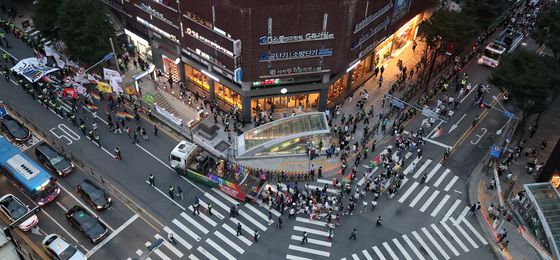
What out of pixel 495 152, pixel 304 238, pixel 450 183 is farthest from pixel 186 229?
pixel 495 152

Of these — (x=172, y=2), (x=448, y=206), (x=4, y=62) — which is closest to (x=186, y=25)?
(x=172, y=2)

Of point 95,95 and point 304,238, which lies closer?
point 304,238

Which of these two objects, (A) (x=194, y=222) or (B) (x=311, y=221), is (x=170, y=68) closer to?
(A) (x=194, y=222)

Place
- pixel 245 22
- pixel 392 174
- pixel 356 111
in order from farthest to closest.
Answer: pixel 356 111 < pixel 392 174 < pixel 245 22

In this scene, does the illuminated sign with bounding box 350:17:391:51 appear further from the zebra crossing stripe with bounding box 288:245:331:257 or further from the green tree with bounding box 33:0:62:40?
the green tree with bounding box 33:0:62:40

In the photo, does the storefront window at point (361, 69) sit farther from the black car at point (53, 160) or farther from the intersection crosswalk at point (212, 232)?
the black car at point (53, 160)

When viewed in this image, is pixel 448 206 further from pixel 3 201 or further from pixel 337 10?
pixel 3 201
